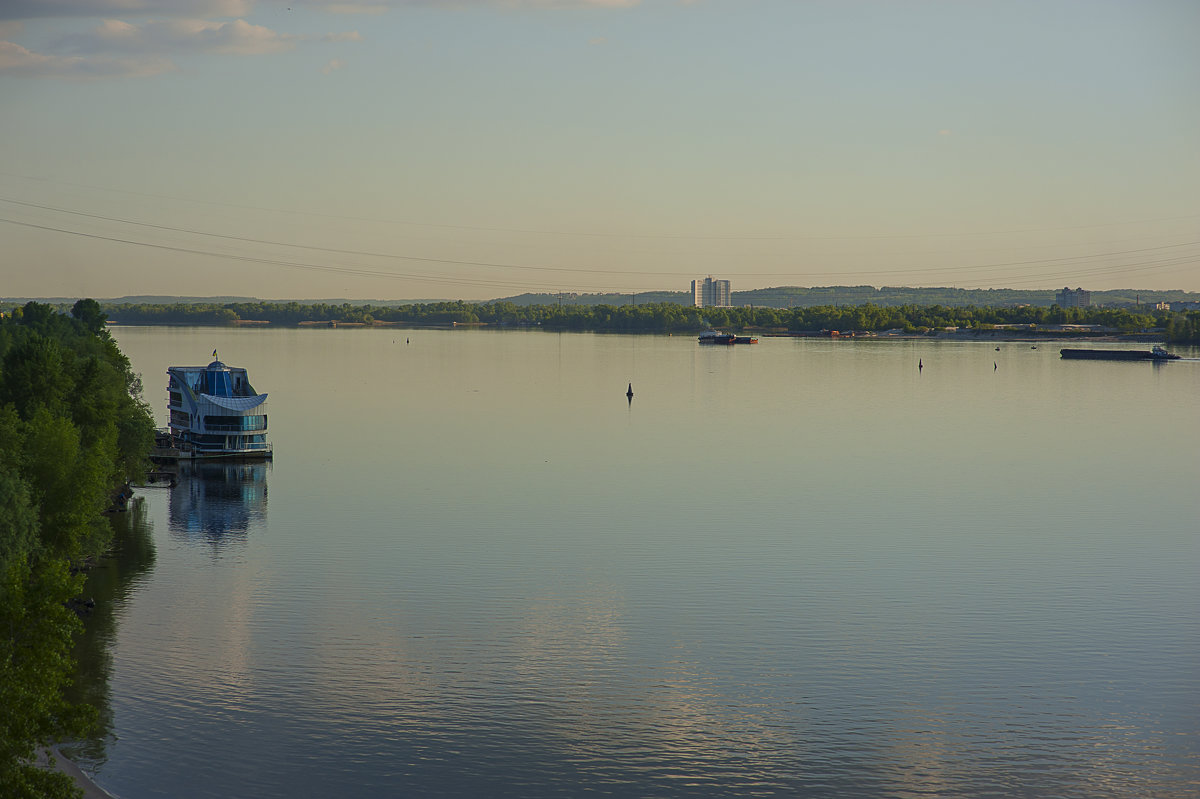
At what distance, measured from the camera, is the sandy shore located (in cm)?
2575

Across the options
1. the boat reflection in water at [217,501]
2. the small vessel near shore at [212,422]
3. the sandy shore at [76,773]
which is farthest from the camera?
the small vessel near shore at [212,422]

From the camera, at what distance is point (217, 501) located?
209 feet

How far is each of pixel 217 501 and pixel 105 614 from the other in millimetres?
23897

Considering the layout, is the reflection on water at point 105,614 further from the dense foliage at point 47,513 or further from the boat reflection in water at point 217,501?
the boat reflection in water at point 217,501

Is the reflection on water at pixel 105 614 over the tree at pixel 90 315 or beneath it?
beneath

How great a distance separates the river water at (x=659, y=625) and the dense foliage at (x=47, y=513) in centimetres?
350

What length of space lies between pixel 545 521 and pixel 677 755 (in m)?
28.6

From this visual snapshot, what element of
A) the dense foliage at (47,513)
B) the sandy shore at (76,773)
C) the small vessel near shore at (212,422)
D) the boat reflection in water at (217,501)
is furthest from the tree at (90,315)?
the sandy shore at (76,773)

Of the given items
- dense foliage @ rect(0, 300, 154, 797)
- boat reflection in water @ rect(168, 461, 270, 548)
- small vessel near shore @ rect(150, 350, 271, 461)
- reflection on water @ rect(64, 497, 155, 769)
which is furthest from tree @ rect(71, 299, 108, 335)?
reflection on water @ rect(64, 497, 155, 769)

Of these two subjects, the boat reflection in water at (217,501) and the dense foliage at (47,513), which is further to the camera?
the boat reflection in water at (217,501)

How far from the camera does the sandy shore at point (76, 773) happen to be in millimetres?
25753

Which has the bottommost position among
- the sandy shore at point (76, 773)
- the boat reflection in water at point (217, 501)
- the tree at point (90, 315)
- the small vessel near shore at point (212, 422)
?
the sandy shore at point (76, 773)

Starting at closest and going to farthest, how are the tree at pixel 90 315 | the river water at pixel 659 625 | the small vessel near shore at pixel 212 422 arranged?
the river water at pixel 659 625 < the small vessel near shore at pixel 212 422 < the tree at pixel 90 315

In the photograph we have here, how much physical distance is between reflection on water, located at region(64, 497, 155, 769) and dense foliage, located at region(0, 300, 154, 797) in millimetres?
988
